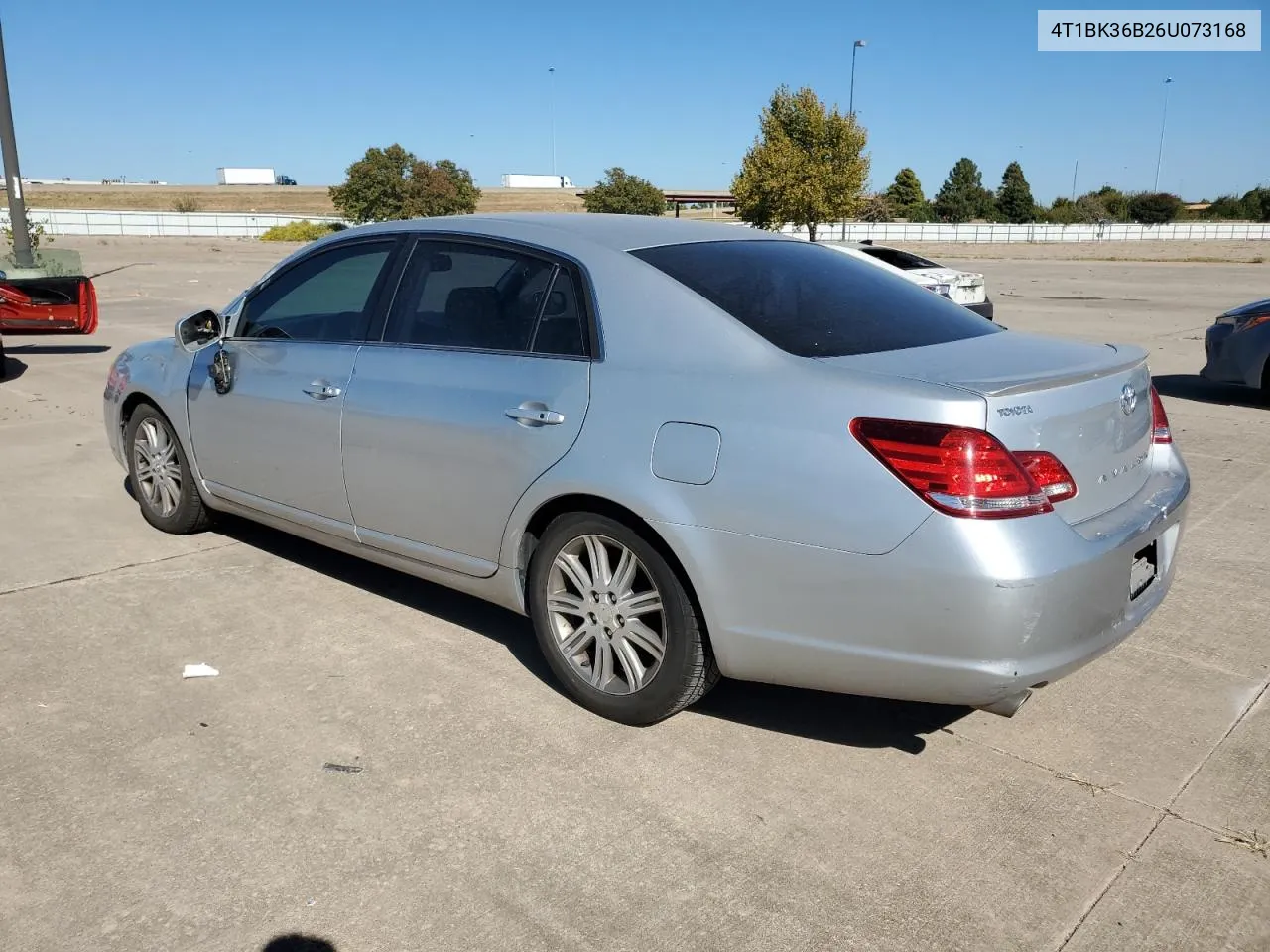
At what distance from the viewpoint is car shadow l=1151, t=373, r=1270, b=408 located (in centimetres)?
1031

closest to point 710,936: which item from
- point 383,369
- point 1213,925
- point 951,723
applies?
point 1213,925

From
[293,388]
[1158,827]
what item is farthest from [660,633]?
[293,388]

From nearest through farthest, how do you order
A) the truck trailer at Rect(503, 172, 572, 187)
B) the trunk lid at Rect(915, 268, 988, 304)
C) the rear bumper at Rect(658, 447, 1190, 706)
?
the rear bumper at Rect(658, 447, 1190, 706), the trunk lid at Rect(915, 268, 988, 304), the truck trailer at Rect(503, 172, 572, 187)

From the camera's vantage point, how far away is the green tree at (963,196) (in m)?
94.3

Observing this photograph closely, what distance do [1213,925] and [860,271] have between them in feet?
8.29

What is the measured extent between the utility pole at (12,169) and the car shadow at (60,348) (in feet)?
3.67

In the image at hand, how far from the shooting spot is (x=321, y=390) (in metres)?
4.46

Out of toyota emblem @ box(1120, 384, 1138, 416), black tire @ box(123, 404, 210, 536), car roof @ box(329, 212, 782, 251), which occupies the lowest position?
black tire @ box(123, 404, 210, 536)

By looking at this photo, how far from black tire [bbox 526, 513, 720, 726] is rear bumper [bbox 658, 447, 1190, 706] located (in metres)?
0.11

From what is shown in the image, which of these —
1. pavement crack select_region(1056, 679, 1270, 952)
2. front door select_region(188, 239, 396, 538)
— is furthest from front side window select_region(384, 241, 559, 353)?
pavement crack select_region(1056, 679, 1270, 952)

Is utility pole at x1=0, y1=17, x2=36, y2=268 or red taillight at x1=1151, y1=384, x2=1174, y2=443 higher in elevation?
utility pole at x1=0, y1=17, x2=36, y2=268

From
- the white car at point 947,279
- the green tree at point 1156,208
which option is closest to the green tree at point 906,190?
the green tree at point 1156,208

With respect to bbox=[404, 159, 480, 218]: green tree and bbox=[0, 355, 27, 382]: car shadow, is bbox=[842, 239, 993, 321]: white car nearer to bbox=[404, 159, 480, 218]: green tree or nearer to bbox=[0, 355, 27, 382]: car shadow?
bbox=[0, 355, 27, 382]: car shadow

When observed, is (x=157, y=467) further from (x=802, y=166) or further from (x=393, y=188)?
(x=393, y=188)
